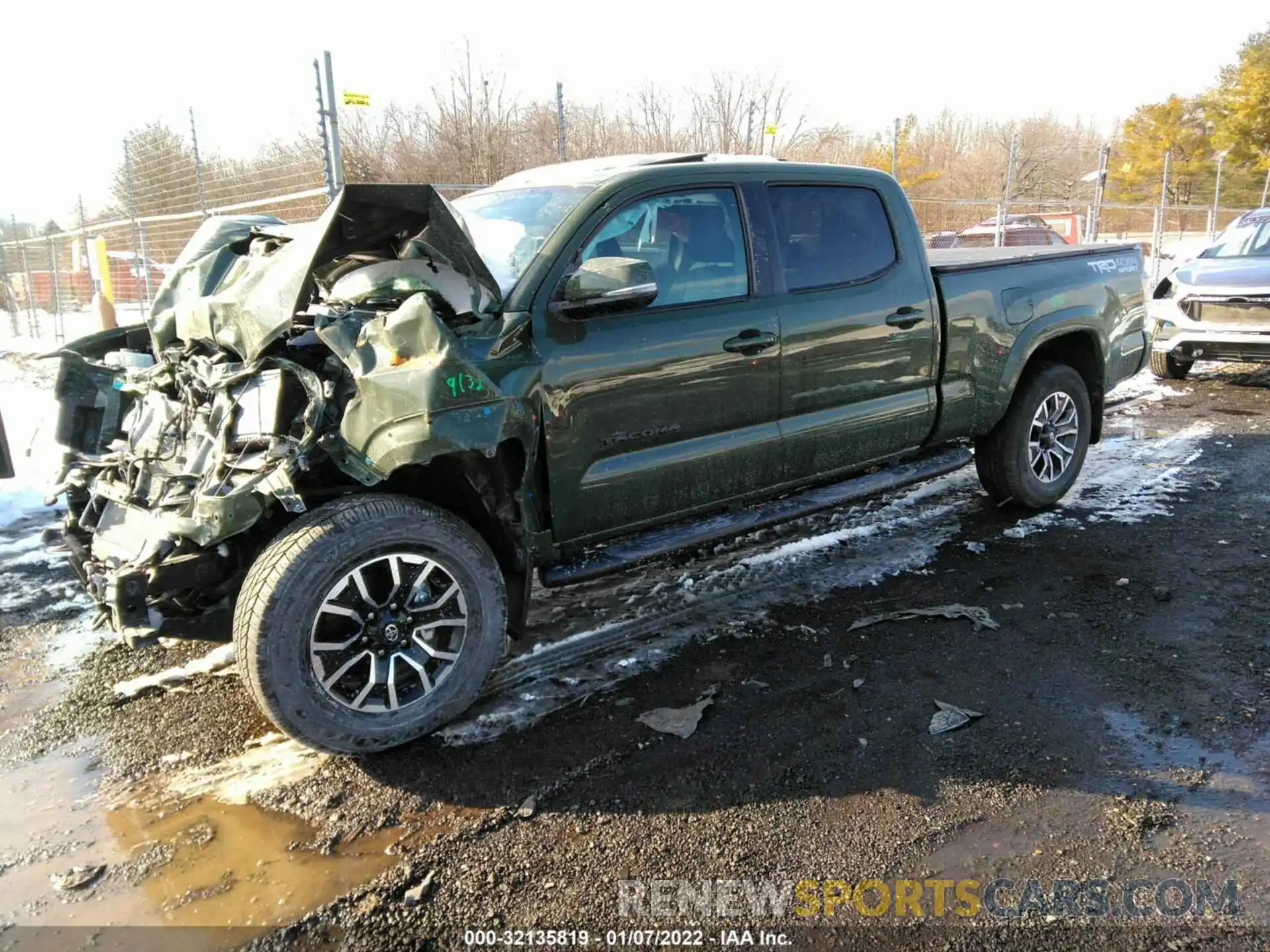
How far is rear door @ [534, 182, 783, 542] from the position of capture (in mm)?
3334

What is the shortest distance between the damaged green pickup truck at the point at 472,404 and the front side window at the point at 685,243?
0.04 feet

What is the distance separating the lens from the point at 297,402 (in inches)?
119

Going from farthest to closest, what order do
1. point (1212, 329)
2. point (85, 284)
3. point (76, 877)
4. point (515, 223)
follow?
point (85, 284) < point (1212, 329) < point (515, 223) < point (76, 877)

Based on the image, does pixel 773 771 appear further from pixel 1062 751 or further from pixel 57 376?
pixel 57 376

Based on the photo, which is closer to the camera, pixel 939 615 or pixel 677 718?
pixel 677 718

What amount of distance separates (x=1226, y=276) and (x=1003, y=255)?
5.37 meters

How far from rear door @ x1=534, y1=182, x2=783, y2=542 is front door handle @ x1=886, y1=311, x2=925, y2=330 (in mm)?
790

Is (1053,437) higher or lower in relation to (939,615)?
higher

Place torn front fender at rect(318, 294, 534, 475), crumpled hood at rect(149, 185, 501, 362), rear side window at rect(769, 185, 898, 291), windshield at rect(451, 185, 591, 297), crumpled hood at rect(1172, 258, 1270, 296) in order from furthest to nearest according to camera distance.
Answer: crumpled hood at rect(1172, 258, 1270, 296), rear side window at rect(769, 185, 898, 291), windshield at rect(451, 185, 591, 297), crumpled hood at rect(149, 185, 501, 362), torn front fender at rect(318, 294, 534, 475)

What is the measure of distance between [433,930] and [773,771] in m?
1.19

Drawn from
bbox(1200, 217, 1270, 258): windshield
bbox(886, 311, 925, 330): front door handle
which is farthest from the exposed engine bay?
bbox(1200, 217, 1270, 258): windshield

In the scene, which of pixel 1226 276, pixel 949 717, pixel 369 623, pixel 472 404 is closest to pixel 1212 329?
pixel 1226 276
